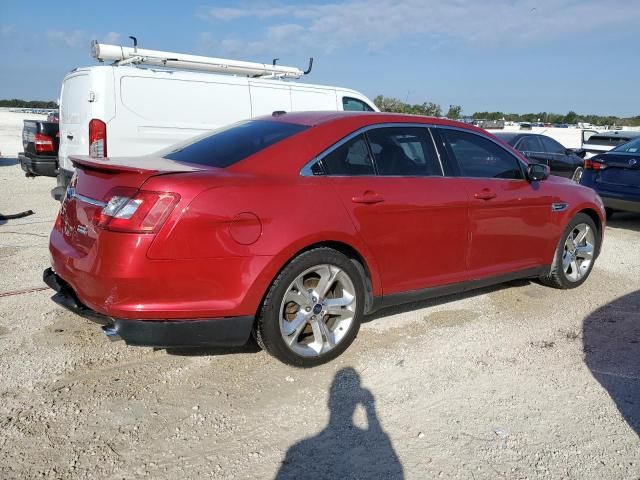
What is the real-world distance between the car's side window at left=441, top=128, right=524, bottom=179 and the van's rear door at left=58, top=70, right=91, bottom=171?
4.83 meters

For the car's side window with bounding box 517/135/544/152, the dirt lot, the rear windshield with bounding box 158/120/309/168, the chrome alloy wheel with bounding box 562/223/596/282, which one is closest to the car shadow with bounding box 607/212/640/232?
the car's side window with bounding box 517/135/544/152

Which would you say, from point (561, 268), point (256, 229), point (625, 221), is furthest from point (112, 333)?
point (625, 221)

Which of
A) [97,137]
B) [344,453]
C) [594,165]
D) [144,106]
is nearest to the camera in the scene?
[344,453]

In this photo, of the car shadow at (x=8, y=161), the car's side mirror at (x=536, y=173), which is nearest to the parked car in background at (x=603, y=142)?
the car's side mirror at (x=536, y=173)

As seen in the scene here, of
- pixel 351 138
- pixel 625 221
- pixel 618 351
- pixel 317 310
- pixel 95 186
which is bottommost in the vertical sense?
pixel 625 221

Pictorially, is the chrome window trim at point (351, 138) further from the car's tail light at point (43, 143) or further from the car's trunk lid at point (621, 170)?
the car's tail light at point (43, 143)

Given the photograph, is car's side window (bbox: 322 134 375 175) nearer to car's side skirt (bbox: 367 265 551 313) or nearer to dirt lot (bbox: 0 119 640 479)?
car's side skirt (bbox: 367 265 551 313)

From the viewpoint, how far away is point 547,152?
12484mm

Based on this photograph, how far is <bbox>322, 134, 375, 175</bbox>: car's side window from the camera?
3.67 m

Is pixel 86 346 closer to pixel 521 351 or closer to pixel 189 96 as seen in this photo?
pixel 521 351

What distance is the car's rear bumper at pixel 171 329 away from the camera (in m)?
3.02

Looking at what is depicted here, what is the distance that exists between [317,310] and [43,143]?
7913mm

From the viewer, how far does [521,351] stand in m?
4.00

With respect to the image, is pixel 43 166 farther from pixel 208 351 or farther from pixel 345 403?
pixel 345 403
